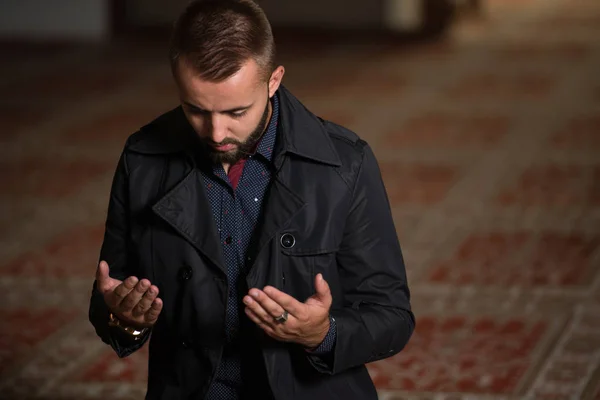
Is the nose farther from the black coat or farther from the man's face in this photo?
the black coat

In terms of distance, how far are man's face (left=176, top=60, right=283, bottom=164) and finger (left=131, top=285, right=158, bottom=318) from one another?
0.32 meters

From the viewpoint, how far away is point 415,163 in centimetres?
802

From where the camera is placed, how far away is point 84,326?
513 centimetres

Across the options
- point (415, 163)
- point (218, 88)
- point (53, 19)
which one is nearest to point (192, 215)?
point (218, 88)

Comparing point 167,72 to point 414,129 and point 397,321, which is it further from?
point 397,321

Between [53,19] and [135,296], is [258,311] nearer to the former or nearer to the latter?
[135,296]

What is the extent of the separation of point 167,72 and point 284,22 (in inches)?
110

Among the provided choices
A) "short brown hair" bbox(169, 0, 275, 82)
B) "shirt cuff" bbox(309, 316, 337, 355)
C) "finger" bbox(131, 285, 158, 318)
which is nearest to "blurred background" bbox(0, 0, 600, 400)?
"shirt cuff" bbox(309, 316, 337, 355)

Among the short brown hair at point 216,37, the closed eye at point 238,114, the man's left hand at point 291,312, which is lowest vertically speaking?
the man's left hand at point 291,312

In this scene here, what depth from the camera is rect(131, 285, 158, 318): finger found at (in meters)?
2.31

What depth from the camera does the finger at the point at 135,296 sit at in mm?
2297

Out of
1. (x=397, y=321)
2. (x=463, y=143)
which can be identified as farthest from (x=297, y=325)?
(x=463, y=143)

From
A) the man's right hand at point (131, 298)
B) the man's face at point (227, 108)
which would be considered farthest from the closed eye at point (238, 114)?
the man's right hand at point (131, 298)

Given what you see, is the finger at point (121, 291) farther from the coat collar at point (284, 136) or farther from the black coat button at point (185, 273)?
the coat collar at point (284, 136)
